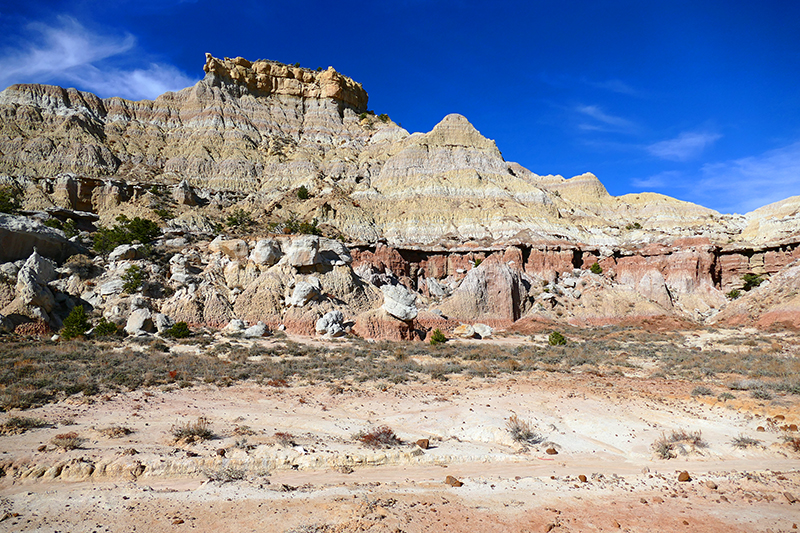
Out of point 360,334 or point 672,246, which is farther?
point 672,246

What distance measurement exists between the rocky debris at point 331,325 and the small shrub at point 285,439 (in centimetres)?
1772

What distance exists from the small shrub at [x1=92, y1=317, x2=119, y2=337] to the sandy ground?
13.6 metres

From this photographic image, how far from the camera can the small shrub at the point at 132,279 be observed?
2895 centimetres

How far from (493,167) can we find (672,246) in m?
33.9

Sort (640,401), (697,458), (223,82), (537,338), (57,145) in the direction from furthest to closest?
(223,82), (57,145), (537,338), (640,401), (697,458)

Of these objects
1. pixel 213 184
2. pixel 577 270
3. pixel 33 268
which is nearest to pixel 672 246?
pixel 577 270

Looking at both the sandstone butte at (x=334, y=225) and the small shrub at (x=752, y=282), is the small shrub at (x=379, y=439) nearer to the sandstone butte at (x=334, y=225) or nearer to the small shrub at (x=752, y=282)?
the sandstone butte at (x=334, y=225)

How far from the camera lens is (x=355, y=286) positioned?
34219mm

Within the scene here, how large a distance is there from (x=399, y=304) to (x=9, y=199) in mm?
52018

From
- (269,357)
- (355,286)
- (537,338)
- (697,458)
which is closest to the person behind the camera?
(697,458)

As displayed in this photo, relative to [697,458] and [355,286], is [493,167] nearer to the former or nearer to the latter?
[355,286]

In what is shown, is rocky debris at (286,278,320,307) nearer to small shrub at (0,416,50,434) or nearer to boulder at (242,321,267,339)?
boulder at (242,321,267,339)

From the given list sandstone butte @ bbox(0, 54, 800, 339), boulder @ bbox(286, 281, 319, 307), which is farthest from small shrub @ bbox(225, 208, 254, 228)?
boulder @ bbox(286, 281, 319, 307)

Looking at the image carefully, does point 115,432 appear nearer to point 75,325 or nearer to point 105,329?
point 105,329
